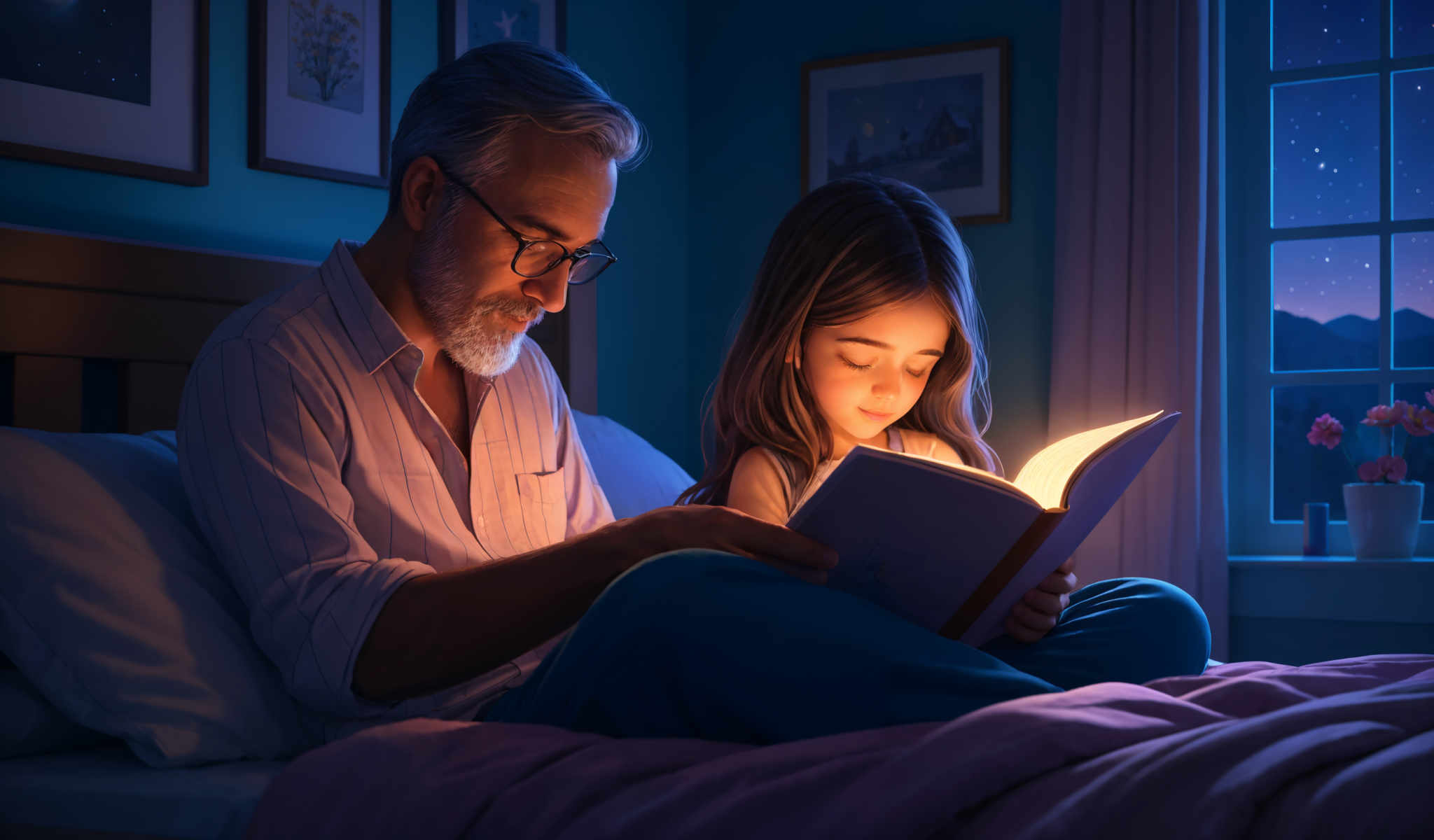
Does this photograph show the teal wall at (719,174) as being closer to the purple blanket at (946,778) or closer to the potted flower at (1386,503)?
the potted flower at (1386,503)

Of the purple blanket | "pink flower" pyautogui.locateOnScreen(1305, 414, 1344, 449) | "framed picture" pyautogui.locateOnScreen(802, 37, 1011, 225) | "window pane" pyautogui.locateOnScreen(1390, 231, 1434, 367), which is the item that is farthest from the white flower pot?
the purple blanket

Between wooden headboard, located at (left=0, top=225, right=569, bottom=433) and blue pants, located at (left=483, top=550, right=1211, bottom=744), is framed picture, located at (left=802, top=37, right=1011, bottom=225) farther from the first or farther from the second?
blue pants, located at (left=483, top=550, right=1211, bottom=744)

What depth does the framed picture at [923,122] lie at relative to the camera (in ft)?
9.29

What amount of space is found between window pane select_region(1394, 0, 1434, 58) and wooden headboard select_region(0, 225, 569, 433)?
8.57 ft

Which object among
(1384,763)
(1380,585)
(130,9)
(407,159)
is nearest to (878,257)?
(407,159)

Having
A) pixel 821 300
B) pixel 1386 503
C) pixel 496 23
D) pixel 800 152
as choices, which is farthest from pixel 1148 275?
pixel 496 23

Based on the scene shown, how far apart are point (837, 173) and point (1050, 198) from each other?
22.8 inches

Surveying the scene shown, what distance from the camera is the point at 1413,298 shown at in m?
2.65

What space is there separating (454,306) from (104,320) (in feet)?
1.72

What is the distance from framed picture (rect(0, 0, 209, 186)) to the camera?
1.43 metres

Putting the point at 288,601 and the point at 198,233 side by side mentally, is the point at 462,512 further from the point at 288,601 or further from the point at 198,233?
the point at 198,233

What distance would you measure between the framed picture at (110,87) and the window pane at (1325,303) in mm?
2458

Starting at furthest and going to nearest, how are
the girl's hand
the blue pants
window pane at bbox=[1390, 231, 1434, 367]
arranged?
window pane at bbox=[1390, 231, 1434, 367] < the girl's hand < the blue pants

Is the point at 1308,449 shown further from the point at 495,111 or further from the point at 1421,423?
the point at 495,111
